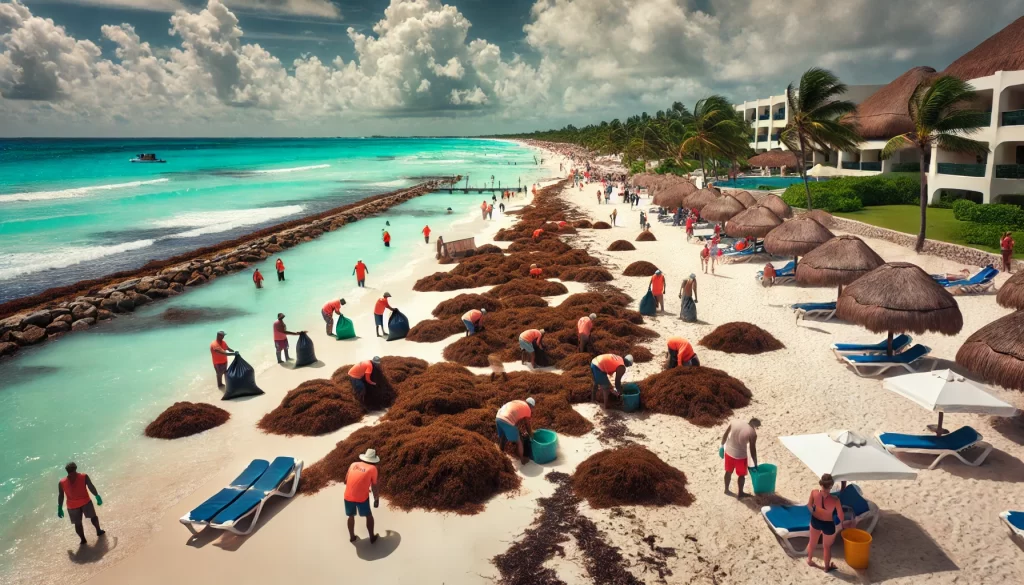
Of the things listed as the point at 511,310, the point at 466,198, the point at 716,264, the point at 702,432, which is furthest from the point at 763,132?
the point at 702,432

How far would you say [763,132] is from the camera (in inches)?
2694

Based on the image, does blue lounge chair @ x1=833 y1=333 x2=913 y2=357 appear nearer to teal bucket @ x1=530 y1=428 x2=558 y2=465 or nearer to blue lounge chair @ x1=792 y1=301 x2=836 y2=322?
blue lounge chair @ x1=792 y1=301 x2=836 y2=322

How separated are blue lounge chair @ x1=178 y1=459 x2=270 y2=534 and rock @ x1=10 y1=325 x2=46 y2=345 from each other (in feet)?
50.3

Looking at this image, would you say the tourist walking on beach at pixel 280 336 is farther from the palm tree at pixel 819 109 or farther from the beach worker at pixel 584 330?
the palm tree at pixel 819 109

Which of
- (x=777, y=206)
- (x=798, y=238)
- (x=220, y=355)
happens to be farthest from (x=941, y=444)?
(x=777, y=206)

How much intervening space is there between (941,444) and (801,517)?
3416 mm

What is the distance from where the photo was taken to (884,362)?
42.7 feet

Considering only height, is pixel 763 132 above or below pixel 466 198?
above

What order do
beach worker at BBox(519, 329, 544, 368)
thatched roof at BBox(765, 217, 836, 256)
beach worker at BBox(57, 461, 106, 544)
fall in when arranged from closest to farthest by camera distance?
beach worker at BBox(57, 461, 106, 544) → beach worker at BBox(519, 329, 544, 368) → thatched roof at BBox(765, 217, 836, 256)

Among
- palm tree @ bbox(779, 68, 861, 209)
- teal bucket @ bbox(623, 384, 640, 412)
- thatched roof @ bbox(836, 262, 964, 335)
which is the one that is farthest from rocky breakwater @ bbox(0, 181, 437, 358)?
palm tree @ bbox(779, 68, 861, 209)

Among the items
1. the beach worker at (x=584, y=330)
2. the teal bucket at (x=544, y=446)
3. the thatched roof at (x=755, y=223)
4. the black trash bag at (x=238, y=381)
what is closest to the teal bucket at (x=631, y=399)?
the teal bucket at (x=544, y=446)

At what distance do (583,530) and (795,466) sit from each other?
12.8ft

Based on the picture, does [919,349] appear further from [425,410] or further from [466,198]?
[466,198]

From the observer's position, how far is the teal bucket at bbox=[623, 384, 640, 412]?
11750 millimetres
